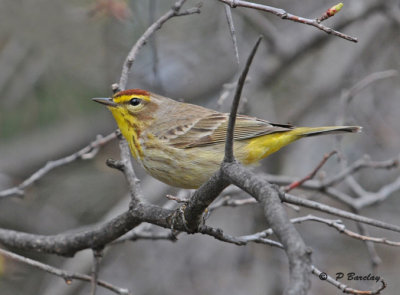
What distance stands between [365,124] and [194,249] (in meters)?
2.87

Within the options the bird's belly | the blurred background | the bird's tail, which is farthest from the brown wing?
the blurred background

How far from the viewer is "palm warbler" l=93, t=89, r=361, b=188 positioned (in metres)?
4.62

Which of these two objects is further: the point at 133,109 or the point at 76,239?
the point at 133,109

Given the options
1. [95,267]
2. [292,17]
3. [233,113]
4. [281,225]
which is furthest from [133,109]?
[281,225]

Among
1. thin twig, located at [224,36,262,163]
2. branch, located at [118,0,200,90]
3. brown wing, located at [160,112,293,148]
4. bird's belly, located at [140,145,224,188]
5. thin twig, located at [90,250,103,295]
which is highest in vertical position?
branch, located at [118,0,200,90]

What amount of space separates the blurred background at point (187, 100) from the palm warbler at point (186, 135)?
144 centimetres

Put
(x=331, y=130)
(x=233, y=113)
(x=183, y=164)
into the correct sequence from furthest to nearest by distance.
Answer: (x=183, y=164), (x=331, y=130), (x=233, y=113)

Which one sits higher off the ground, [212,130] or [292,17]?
[292,17]

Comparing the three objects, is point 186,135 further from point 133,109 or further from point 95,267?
point 95,267

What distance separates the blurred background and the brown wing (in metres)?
1.50

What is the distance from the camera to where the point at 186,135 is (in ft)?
16.6

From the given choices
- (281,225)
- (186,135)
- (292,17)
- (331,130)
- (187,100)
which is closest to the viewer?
(281,225)

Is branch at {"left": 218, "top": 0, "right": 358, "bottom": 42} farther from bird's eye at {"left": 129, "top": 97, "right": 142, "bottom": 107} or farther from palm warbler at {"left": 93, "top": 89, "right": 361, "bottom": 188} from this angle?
bird's eye at {"left": 129, "top": 97, "right": 142, "bottom": 107}

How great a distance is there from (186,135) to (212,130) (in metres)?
0.24
